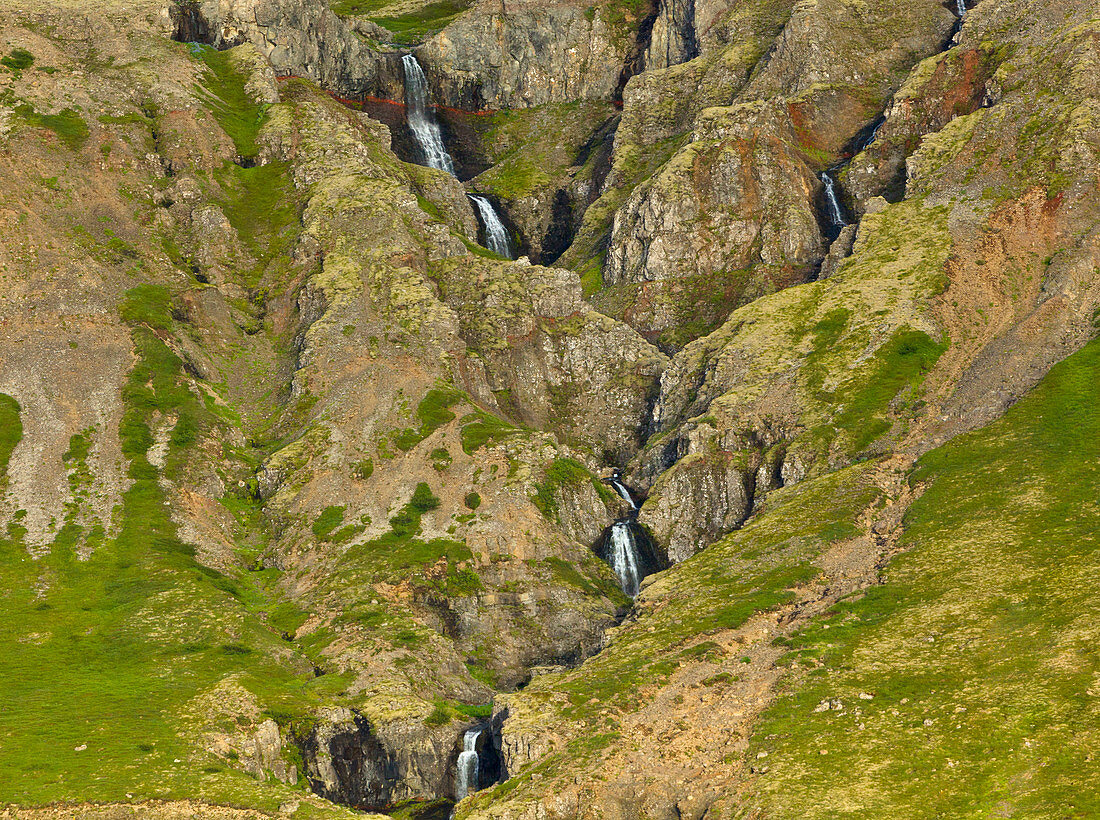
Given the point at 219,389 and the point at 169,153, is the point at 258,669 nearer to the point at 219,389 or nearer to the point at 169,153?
the point at 219,389

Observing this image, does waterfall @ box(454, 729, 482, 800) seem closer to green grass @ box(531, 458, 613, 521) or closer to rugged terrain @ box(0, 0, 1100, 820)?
rugged terrain @ box(0, 0, 1100, 820)

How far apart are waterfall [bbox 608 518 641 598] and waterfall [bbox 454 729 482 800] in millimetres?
32977

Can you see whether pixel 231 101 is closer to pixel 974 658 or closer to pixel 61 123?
pixel 61 123

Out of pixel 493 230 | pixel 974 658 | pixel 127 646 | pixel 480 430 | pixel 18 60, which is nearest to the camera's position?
pixel 974 658

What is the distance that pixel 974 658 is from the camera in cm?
6869

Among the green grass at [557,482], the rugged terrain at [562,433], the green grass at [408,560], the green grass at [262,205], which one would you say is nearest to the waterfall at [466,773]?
the rugged terrain at [562,433]

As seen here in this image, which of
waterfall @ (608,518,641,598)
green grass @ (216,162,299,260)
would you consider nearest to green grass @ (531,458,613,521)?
waterfall @ (608,518,641,598)

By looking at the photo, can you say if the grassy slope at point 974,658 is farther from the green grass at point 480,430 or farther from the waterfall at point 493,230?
the waterfall at point 493,230

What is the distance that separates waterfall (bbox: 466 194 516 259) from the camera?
179m

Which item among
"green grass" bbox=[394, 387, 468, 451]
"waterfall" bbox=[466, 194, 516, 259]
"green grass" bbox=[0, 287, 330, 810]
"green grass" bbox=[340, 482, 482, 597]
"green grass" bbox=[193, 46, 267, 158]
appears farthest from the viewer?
"waterfall" bbox=[466, 194, 516, 259]

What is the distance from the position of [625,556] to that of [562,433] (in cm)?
3020

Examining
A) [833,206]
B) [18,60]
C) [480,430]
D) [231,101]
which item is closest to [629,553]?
[480,430]

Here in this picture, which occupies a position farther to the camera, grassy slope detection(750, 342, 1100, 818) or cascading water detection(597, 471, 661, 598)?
cascading water detection(597, 471, 661, 598)

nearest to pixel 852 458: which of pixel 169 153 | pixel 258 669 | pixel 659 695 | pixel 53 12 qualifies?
pixel 659 695
